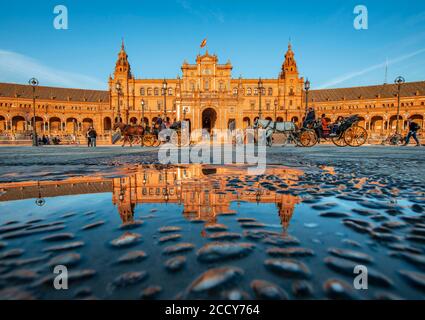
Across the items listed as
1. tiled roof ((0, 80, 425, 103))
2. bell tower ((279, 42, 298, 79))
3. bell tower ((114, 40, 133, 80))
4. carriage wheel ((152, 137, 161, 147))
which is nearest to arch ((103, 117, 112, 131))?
tiled roof ((0, 80, 425, 103))

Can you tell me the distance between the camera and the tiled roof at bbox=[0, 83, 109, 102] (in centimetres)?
6806

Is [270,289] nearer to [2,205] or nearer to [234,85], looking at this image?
[2,205]

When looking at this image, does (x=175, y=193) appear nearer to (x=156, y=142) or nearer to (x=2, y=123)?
(x=156, y=142)

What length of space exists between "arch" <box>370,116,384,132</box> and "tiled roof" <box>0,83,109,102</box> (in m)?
80.0

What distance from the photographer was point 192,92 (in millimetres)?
58688

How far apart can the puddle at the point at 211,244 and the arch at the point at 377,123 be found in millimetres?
78048

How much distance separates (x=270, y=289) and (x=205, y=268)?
1.00 ft

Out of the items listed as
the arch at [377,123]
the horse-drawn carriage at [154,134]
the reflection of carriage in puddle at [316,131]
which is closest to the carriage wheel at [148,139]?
the horse-drawn carriage at [154,134]

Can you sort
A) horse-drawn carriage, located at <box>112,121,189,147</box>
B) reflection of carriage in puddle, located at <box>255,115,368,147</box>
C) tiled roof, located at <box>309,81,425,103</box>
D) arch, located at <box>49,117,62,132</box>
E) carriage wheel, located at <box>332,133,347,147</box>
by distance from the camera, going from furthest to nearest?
arch, located at <box>49,117,62,132</box> < tiled roof, located at <box>309,81,425,103</box> < horse-drawn carriage, located at <box>112,121,189,147</box> < carriage wheel, located at <box>332,133,347,147</box> < reflection of carriage in puddle, located at <box>255,115,368,147</box>

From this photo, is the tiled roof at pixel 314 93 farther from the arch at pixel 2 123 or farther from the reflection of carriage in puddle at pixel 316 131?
the reflection of carriage in puddle at pixel 316 131

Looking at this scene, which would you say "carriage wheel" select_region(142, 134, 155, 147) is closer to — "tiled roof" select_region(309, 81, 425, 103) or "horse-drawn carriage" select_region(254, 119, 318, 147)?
"horse-drawn carriage" select_region(254, 119, 318, 147)

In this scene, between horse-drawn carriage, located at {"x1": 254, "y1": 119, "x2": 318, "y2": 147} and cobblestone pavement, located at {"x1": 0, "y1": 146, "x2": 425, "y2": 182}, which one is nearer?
cobblestone pavement, located at {"x1": 0, "y1": 146, "x2": 425, "y2": 182}

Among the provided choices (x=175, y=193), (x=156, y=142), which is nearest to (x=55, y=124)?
(x=156, y=142)
